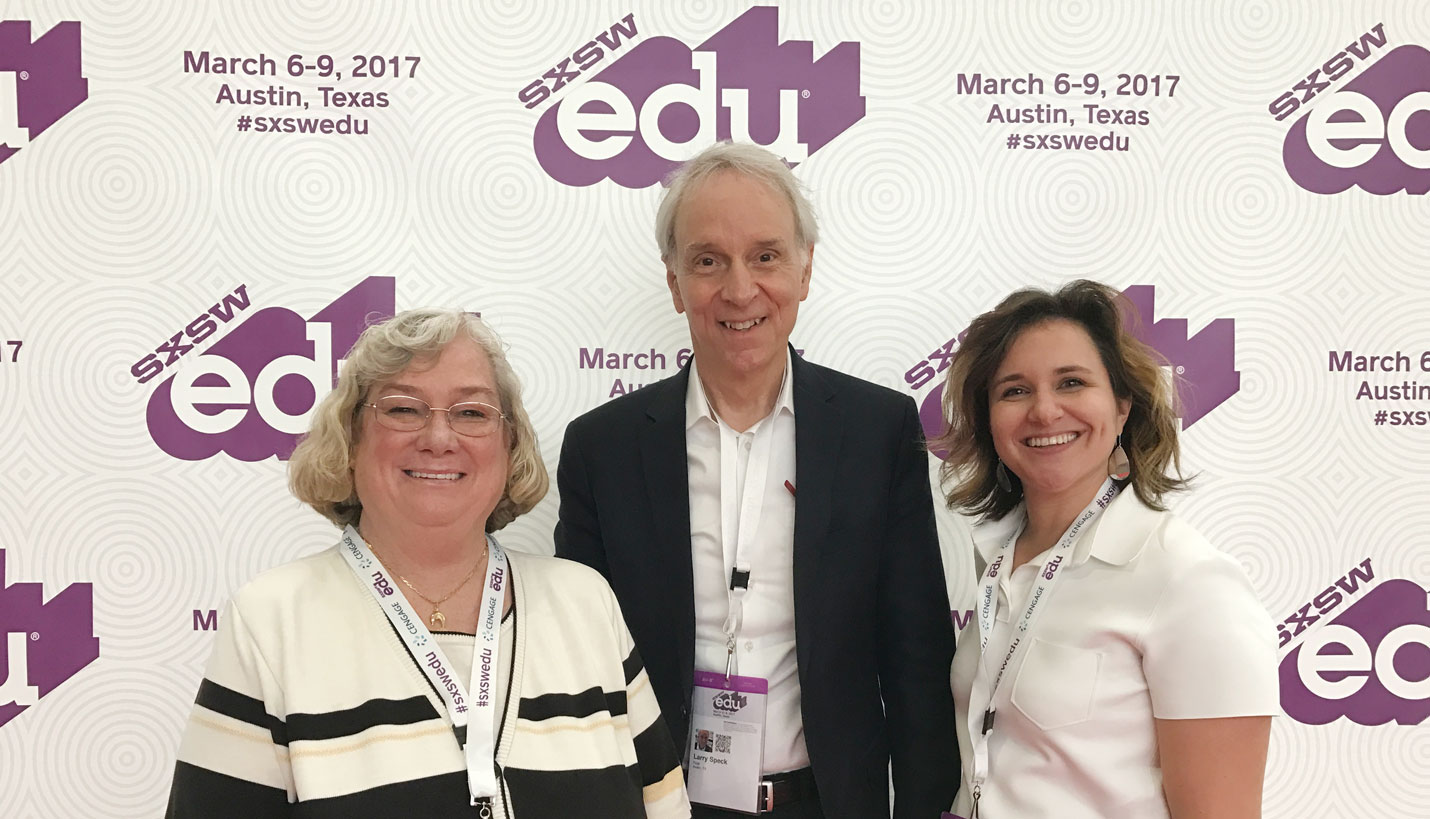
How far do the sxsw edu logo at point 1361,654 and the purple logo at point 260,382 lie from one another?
2543 mm

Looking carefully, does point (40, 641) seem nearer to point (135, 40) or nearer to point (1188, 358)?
point (135, 40)

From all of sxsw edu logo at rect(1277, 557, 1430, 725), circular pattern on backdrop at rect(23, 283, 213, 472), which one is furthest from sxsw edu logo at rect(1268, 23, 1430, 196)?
circular pattern on backdrop at rect(23, 283, 213, 472)

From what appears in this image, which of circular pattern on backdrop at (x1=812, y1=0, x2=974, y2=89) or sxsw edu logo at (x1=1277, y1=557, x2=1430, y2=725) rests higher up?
circular pattern on backdrop at (x1=812, y1=0, x2=974, y2=89)

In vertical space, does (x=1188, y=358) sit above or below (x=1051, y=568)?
above

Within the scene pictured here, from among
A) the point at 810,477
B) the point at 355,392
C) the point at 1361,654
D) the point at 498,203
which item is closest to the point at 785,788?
the point at 810,477

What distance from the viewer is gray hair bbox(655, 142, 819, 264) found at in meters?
1.87

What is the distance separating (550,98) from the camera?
2.38 m

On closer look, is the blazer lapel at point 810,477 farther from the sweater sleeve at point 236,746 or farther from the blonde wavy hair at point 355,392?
the sweater sleeve at point 236,746

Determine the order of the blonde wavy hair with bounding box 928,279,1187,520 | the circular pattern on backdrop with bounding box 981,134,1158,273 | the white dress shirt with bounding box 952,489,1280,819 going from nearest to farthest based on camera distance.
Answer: the white dress shirt with bounding box 952,489,1280,819
the blonde wavy hair with bounding box 928,279,1187,520
the circular pattern on backdrop with bounding box 981,134,1158,273

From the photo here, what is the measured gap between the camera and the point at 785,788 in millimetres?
1861

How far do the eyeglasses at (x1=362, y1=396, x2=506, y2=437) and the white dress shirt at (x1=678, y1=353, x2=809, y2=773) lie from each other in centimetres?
52

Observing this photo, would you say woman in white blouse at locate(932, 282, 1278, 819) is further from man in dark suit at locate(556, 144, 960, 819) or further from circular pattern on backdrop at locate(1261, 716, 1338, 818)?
circular pattern on backdrop at locate(1261, 716, 1338, 818)

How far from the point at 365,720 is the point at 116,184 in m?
1.68

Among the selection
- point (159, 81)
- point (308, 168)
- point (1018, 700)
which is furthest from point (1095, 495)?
point (159, 81)
